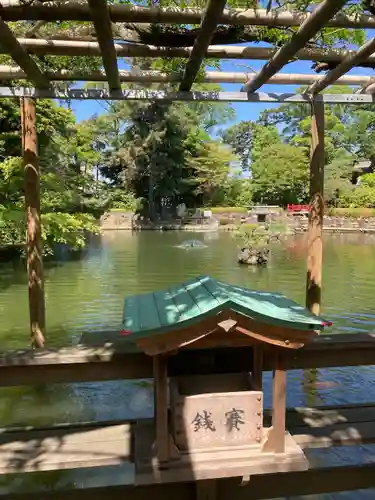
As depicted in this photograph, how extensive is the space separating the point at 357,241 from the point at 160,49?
19.2 metres

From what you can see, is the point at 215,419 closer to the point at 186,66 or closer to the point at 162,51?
the point at 186,66

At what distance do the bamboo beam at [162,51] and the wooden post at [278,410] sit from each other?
2322 mm

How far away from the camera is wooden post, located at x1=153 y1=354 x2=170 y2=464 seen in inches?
95.0

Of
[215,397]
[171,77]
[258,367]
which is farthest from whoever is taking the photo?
[171,77]

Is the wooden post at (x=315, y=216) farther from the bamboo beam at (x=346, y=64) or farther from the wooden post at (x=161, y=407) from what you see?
the wooden post at (x=161, y=407)

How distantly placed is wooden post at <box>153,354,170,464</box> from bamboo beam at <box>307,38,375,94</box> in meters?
2.41

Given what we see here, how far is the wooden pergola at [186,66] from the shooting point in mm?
2752

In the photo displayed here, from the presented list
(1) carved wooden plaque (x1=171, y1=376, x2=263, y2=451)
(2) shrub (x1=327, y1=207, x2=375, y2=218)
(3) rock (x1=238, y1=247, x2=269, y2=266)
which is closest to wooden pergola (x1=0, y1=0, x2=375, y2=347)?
(1) carved wooden plaque (x1=171, y1=376, x2=263, y2=451)

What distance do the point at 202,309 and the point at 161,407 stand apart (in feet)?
1.84

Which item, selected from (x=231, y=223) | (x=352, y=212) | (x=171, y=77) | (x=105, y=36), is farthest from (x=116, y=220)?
(x=105, y=36)

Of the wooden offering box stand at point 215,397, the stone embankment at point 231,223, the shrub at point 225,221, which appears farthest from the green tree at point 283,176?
the wooden offering box stand at point 215,397

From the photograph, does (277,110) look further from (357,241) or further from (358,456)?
(358,456)

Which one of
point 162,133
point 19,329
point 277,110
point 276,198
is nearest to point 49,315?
point 19,329

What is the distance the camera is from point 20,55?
Result: 3.28 m
